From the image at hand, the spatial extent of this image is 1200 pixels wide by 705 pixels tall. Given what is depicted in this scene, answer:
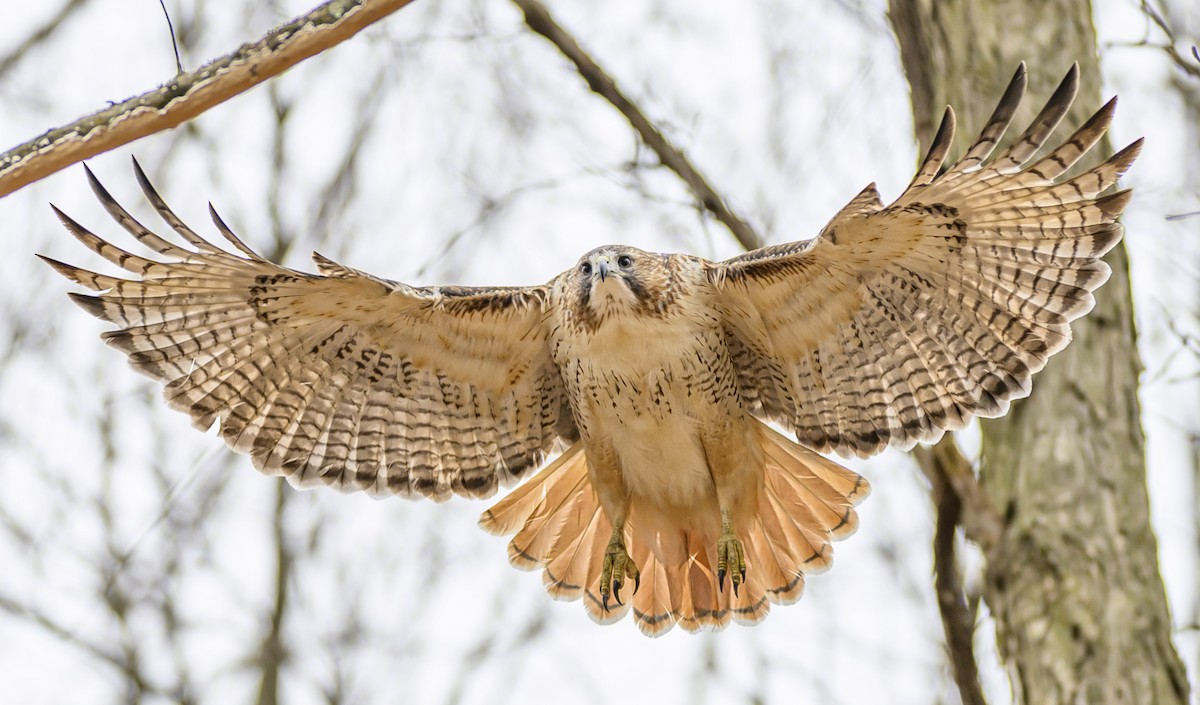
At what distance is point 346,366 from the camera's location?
239 inches

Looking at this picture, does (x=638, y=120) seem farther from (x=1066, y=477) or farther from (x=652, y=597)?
(x=1066, y=477)

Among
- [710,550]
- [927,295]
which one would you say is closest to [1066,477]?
[927,295]

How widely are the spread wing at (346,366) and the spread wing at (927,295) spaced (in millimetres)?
1090

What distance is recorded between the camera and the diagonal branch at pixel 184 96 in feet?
12.3

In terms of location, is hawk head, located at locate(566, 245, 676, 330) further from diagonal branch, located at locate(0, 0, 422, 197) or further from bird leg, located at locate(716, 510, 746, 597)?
diagonal branch, located at locate(0, 0, 422, 197)

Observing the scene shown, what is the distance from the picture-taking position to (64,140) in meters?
3.78

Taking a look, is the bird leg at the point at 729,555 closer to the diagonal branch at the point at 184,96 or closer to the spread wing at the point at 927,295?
the spread wing at the point at 927,295

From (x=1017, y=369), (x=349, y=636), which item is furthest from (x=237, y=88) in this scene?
(x=349, y=636)

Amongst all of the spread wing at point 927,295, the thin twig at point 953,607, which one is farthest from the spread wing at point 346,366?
the thin twig at point 953,607

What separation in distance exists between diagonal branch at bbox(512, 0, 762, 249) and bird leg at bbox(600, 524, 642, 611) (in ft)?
4.82

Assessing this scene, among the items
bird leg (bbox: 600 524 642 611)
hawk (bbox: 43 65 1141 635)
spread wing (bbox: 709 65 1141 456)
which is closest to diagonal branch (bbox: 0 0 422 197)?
hawk (bbox: 43 65 1141 635)

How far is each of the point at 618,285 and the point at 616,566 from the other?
4.40 ft

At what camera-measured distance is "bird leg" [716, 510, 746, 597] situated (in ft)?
18.9

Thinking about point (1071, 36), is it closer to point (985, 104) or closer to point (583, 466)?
point (985, 104)
